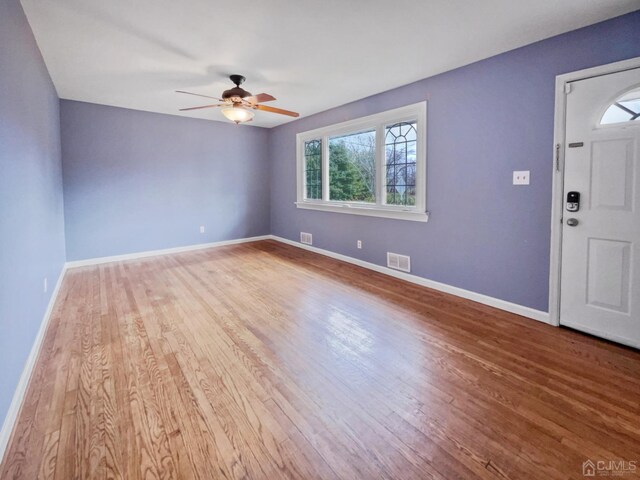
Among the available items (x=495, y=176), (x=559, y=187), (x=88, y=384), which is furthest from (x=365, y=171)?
(x=88, y=384)

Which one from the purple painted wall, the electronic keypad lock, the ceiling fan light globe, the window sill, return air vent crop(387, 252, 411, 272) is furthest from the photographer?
the purple painted wall

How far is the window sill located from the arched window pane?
0.16 meters

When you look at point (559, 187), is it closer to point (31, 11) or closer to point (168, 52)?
point (168, 52)

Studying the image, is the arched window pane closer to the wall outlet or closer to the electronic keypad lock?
the wall outlet

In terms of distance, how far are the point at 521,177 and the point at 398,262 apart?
5.72 ft

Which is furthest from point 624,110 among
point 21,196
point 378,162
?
point 21,196

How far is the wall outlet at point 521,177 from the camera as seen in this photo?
2.82m

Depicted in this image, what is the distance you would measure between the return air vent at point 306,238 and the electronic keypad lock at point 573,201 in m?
3.91

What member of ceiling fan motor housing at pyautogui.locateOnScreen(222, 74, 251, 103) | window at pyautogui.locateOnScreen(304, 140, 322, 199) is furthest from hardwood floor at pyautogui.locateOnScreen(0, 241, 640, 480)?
window at pyautogui.locateOnScreen(304, 140, 322, 199)

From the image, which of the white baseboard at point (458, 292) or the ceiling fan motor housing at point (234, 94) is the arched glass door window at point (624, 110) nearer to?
the white baseboard at point (458, 292)

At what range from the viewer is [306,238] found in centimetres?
589

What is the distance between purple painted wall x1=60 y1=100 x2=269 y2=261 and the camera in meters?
4.72

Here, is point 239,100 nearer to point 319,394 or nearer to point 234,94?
point 234,94

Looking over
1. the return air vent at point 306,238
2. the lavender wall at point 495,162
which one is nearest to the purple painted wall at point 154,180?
the return air vent at point 306,238
